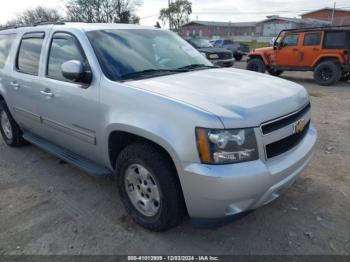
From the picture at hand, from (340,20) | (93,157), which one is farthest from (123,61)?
(340,20)

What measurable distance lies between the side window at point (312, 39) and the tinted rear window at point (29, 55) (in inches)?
414

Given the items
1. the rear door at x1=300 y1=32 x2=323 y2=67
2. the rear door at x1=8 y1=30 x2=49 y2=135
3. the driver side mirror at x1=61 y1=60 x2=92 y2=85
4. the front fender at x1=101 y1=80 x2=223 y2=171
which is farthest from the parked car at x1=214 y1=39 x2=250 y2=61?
the front fender at x1=101 y1=80 x2=223 y2=171

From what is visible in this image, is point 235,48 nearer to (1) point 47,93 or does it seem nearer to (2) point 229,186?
(1) point 47,93

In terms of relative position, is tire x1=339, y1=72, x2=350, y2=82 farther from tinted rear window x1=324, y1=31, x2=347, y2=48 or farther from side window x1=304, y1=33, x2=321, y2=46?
side window x1=304, y1=33, x2=321, y2=46

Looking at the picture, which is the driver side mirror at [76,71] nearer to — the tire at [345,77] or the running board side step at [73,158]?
the running board side step at [73,158]

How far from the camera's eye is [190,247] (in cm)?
273

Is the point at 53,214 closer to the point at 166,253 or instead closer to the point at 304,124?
the point at 166,253

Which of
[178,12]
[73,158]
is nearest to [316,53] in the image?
[73,158]

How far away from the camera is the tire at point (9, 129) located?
5.00 metres

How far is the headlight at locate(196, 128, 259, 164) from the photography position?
2.25m

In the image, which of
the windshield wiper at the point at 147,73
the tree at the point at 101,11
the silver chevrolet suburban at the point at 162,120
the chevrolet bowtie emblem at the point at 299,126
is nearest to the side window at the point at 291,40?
the silver chevrolet suburban at the point at 162,120

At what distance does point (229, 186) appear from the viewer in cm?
222

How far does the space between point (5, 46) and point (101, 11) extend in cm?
4187

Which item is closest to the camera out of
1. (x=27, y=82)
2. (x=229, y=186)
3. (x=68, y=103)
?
(x=229, y=186)
